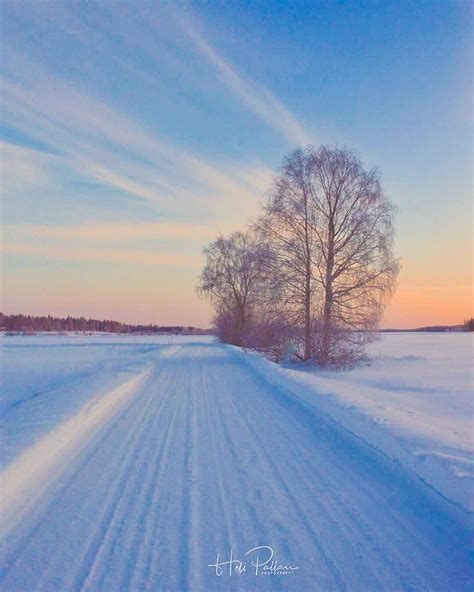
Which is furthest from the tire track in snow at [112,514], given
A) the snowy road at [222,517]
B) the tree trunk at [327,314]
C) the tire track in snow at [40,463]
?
the tree trunk at [327,314]

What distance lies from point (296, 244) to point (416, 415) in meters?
12.9

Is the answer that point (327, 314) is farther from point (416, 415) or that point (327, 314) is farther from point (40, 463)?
point (40, 463)

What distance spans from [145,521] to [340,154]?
1885 centimetres

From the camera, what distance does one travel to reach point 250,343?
2452 cm

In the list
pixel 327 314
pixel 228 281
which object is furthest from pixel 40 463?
pixel 228 281

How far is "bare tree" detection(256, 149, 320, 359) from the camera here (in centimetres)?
2039

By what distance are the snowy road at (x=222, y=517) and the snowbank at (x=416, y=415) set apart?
0.80 ft

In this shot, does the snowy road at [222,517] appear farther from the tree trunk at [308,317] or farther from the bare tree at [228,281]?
the bare tree at [228,281]

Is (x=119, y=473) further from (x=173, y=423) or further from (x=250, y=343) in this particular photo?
(x=250, y=343)

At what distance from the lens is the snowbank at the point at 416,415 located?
4885mm

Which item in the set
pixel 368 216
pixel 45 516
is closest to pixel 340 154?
pixel 368 216

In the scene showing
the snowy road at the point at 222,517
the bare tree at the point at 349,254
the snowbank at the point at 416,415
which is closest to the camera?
the snowy road at the point at 222,517

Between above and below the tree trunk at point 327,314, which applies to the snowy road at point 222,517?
below
